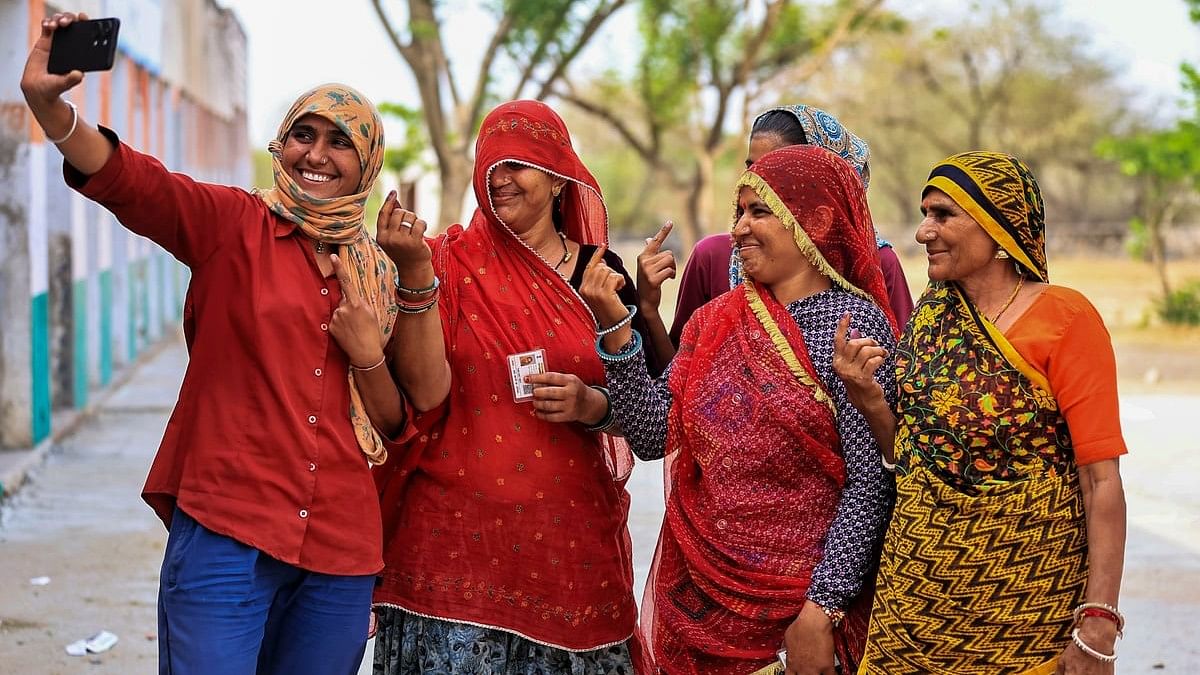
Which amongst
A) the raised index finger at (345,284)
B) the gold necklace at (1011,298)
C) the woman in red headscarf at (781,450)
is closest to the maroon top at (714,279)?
the woman in red headscarf at (781,450)

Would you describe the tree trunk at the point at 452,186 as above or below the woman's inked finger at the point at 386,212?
below

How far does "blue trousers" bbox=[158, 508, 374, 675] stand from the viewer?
2.67m

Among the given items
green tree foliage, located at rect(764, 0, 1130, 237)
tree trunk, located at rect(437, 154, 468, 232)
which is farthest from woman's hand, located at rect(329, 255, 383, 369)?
green tree foliage, located at rect(764, 0, 1130, 237)

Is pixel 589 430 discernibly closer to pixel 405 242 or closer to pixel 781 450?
pixel 781 450

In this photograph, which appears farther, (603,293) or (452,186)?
(452,186)

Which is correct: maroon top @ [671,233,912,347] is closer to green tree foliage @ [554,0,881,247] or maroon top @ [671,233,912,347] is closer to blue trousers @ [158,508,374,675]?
blue trousers @ [158,508,374,675]

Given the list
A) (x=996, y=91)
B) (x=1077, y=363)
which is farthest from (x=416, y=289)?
(x=996, y=91)

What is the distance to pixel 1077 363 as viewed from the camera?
106 inches

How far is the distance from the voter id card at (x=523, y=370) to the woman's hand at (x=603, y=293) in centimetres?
17

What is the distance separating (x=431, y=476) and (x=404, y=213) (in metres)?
0.66

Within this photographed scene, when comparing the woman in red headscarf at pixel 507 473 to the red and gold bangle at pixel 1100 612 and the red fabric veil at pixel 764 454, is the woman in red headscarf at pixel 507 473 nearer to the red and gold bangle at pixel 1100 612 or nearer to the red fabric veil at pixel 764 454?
the red fabric veil at pixel 764 454

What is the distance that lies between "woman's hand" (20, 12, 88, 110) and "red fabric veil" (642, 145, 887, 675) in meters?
1.40

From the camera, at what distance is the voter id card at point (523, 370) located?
3238 mm

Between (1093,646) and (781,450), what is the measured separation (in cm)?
71
